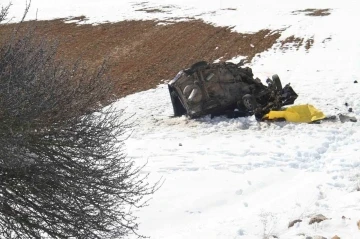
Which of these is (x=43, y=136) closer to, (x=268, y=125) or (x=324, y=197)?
(x=324, y=197)

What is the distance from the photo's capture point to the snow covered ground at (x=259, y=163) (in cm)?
847

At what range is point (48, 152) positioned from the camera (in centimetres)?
611

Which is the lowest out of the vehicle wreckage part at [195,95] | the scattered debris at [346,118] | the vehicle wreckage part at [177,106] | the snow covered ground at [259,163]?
the scattered debris at [346,118]

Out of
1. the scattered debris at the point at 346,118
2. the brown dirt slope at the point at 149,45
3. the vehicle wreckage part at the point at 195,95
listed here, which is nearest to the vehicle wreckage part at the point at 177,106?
the vehicle wreckage part at the point at 195,95

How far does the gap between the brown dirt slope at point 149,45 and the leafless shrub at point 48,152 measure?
11.4m

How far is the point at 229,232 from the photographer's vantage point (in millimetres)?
8148

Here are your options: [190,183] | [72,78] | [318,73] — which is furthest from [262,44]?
[72,78]

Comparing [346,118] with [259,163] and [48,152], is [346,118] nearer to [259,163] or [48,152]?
[259,163]

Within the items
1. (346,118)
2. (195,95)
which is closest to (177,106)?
(195,95)

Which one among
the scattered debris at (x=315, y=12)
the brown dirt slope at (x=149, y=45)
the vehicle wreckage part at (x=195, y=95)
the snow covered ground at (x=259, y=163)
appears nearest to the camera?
the snow covered ground at (x=259, y=163)

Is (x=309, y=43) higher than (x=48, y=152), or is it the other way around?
(x=48, y=152)

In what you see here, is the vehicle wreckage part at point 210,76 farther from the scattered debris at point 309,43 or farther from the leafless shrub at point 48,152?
the scattered debris at point 309,43

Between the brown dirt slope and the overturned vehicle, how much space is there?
4744mm

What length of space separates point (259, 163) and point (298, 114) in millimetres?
2851
